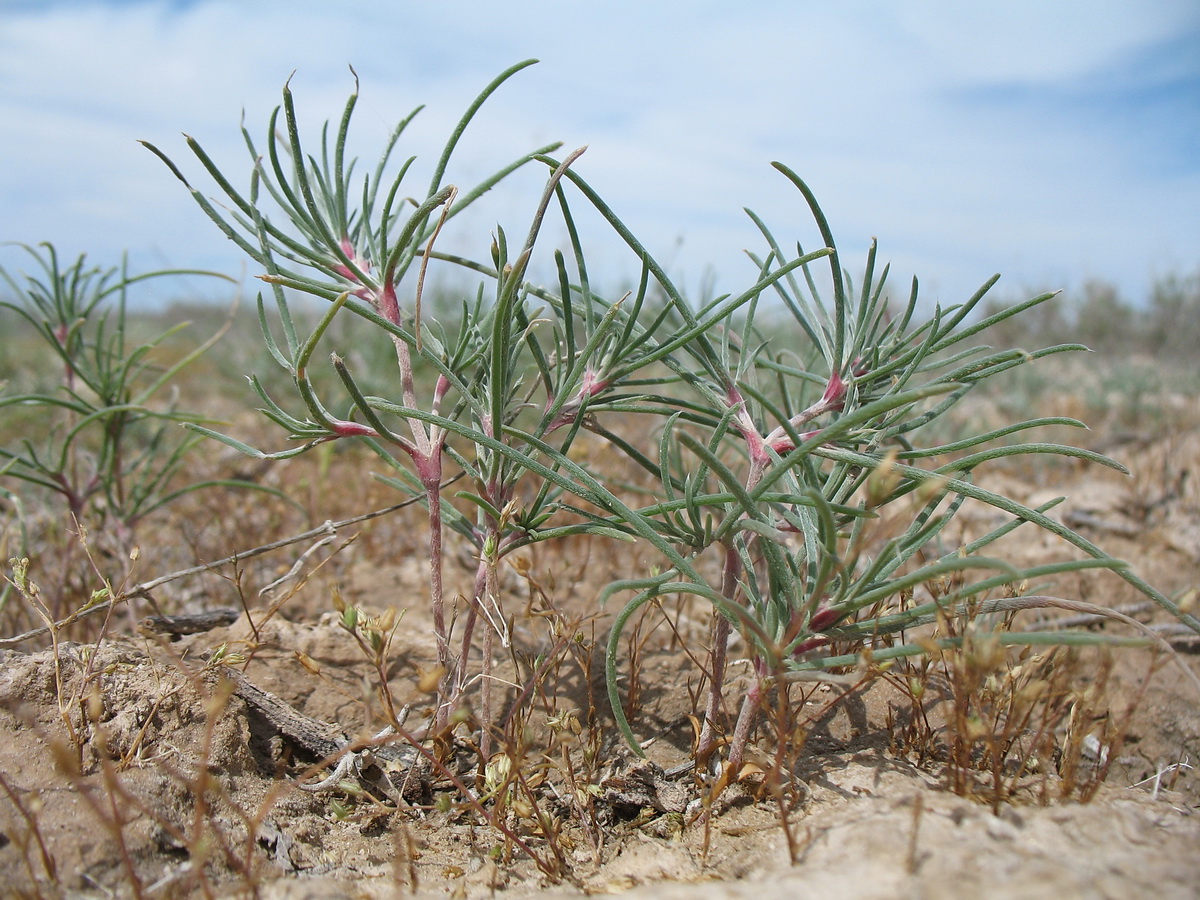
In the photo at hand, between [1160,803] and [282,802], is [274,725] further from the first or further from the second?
[1160,803]

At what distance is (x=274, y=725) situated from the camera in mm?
1760

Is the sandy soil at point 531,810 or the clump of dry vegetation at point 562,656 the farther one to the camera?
the clump of dry vegetation at point 562,656

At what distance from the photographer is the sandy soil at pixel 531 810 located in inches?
44.5

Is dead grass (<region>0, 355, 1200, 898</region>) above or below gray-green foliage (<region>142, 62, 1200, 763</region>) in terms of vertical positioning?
below

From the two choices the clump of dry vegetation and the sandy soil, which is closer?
the sandy soil

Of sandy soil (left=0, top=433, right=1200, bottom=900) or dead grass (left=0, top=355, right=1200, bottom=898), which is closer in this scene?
sandy soil (left=0, top=433, right=1200, bottom=900)

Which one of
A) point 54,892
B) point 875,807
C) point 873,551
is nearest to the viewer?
point 54,892

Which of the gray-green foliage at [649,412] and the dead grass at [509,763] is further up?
the gray-green foliage at [649,412]

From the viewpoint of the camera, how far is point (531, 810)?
5.24ft

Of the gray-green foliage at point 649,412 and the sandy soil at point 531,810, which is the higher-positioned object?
the gray-green foliage at point 649,412

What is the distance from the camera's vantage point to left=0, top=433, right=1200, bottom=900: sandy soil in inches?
44.5

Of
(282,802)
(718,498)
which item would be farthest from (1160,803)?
(282,802)

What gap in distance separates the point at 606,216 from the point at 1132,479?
4.01 metres

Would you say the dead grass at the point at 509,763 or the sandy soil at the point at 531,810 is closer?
the sandy soil at the point at 531,810
